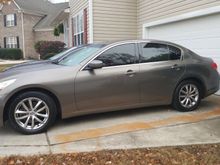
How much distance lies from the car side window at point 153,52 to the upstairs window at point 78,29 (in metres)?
8.81

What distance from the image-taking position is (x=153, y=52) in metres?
6.64

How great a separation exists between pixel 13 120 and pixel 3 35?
124ft

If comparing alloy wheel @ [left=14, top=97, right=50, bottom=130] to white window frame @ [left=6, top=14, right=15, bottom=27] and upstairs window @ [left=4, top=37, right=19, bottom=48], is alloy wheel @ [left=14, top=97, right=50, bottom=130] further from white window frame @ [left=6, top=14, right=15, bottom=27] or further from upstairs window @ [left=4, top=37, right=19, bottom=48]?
white window frame @ [left=6, top=14, right=15, bottom=27]

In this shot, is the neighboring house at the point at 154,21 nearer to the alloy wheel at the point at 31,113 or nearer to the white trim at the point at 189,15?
the white trim at the point at 189,15

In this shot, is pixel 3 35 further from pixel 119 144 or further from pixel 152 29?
pixel 119 144

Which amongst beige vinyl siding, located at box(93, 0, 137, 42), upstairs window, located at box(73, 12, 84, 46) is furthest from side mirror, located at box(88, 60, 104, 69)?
upstairs window, located at box(73, 12, 84, 46)

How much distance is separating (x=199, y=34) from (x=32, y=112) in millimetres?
5816

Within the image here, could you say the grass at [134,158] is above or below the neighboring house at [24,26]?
below

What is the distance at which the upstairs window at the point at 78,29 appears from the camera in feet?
50.3

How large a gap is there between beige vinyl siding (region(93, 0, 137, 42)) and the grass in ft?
29.7

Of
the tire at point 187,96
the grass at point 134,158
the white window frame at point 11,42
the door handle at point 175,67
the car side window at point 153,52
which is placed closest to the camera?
the grass at point 134,158

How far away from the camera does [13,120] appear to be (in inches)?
213

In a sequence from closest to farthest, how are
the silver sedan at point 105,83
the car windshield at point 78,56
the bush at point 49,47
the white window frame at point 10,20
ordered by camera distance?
the silver sedan at point 105,83 < the car windshield at point 78,56 < the bush at point 49,47 < the white window frame at point 10,20

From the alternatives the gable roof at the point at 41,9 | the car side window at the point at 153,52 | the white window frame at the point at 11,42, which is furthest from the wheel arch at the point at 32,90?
the white window frame at the point at 11,42
